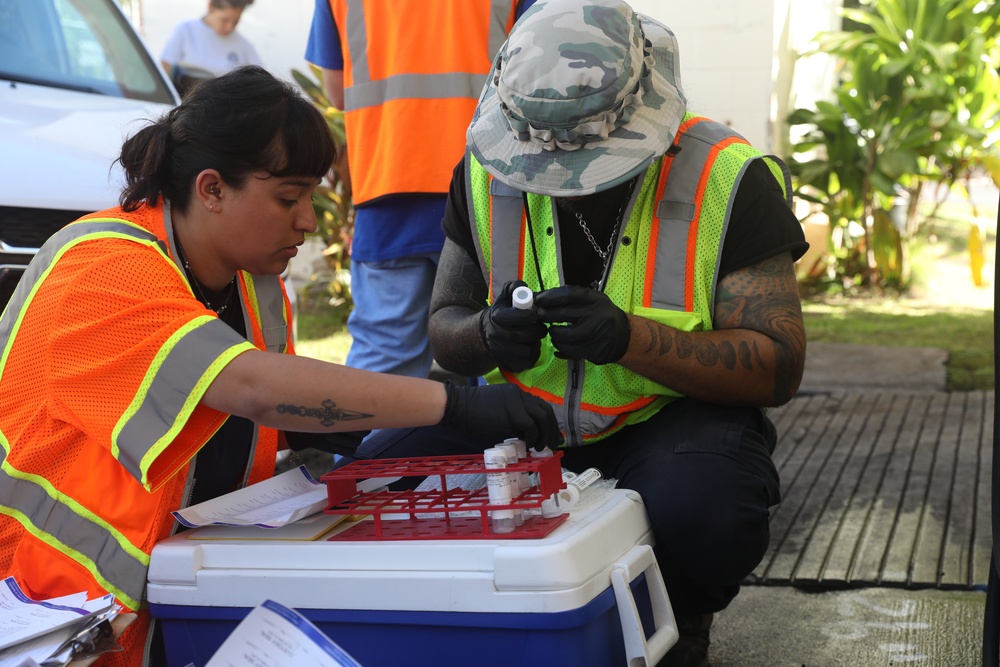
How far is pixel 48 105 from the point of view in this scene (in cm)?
330

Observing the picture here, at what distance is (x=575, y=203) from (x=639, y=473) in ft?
1.92

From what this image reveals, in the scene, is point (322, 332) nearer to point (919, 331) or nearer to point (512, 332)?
point (919, 331)

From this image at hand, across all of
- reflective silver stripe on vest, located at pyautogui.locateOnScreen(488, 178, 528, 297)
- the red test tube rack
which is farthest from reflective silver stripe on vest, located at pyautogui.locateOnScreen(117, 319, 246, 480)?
reflective silver stripe on vest, located at pyautogui.locateOnScreen(488, 178, 528, 297)

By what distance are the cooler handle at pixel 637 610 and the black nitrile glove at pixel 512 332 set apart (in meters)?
0.43

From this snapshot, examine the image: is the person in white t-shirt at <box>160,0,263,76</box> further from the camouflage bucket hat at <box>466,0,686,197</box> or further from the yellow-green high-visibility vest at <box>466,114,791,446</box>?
the camouflage bucket hat at <box>466,0,686,197</box>

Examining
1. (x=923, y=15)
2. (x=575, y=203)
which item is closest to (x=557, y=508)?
(x=575, y=203)

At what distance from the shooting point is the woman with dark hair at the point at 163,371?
5.60ft

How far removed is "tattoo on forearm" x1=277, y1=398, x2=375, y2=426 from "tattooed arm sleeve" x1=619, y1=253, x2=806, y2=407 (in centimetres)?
53

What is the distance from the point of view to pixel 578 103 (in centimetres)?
191

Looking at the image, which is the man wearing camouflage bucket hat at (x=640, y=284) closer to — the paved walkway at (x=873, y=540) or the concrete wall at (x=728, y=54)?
the paved walkway at (x=873, y=540)

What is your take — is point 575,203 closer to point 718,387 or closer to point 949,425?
point 718,387

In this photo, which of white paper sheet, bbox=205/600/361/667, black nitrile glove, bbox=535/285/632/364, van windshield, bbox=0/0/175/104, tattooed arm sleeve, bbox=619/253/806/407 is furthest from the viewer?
van windshield, bbox=0/0/175/104

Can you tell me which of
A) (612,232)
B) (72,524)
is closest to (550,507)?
(612,232)

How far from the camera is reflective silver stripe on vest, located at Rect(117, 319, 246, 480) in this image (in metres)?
1.70
